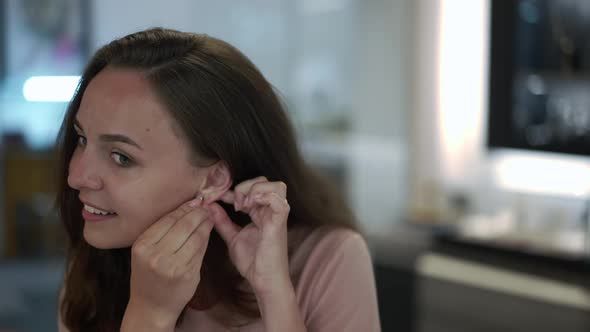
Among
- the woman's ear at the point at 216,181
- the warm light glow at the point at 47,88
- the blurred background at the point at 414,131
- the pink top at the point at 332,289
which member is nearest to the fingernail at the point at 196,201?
the woman's ear at the point at 216,181

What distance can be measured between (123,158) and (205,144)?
123 mm

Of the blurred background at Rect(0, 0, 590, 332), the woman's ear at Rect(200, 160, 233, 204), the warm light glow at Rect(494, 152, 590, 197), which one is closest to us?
the woman's ear at Rect(200, 160, 233, 204)

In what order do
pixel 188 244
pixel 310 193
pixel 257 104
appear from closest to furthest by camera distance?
pixel 188 244 → pixel 257 104 → pixel 310 193

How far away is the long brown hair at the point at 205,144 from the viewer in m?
1.21

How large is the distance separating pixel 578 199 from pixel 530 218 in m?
0.24

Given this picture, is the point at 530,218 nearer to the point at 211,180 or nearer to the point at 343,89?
the point at 343,89

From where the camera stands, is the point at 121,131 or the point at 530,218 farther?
the point at 530,218

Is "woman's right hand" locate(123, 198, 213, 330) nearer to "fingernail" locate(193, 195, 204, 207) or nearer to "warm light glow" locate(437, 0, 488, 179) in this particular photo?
"fingernail" locate(193, 195, 204, 207)

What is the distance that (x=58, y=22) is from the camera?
124 inches

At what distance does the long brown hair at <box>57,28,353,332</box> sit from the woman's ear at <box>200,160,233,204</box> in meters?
0.01

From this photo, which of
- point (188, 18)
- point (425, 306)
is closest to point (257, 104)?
point (425, 306)

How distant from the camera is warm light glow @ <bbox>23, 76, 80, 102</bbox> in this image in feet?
10.1

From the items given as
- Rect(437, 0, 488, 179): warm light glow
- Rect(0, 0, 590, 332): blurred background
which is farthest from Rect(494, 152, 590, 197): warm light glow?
Rect(437, 0, 488, 179): warm light glow

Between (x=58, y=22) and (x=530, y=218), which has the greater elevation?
(x=58, y=22)
